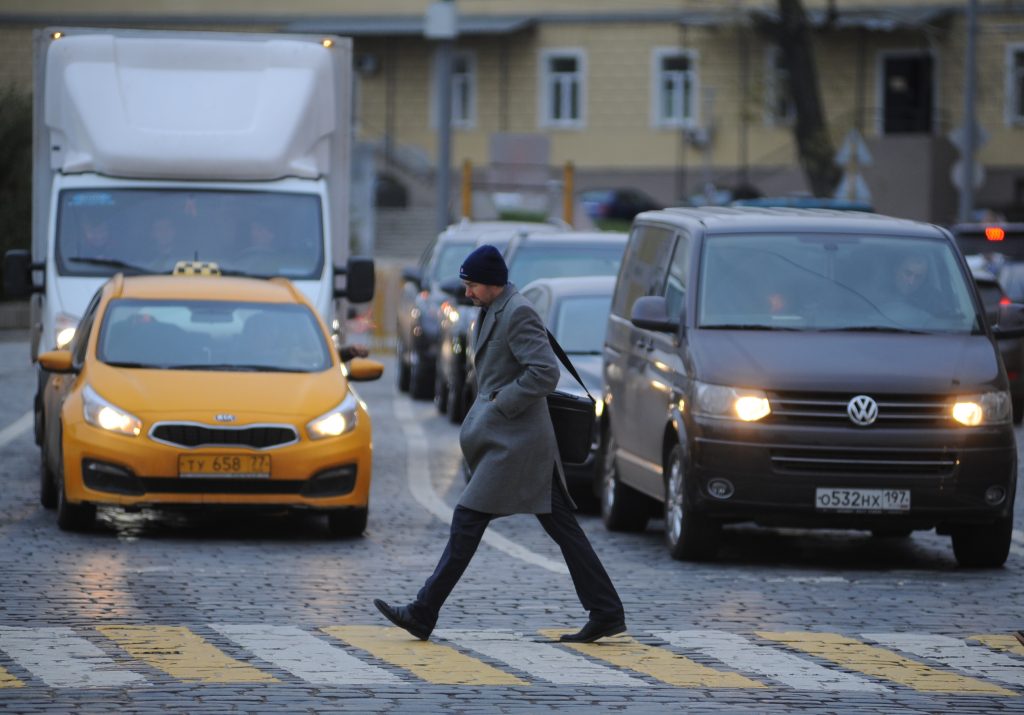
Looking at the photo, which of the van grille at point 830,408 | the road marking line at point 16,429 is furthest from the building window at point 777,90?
the van grille at point 830,408

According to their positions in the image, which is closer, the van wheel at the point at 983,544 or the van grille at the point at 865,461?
the van grille at the point at 865,461

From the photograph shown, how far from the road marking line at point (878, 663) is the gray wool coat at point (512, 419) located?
128 cm

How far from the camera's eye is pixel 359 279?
17516mm

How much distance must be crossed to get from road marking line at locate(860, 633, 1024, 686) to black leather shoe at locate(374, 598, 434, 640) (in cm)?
198

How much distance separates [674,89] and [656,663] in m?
53.2

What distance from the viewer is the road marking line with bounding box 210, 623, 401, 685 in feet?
28.8

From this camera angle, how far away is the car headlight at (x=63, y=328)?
54.4ft

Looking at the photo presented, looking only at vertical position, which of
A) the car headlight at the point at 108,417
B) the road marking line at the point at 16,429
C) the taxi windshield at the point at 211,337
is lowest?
the road marking line at the point at 16,429

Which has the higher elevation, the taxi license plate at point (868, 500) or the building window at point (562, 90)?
the building window at point (562, 90)

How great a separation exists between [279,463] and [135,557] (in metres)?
1.14

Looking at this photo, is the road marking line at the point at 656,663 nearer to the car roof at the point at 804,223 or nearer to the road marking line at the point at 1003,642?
the road marking line at the point at 1003,642

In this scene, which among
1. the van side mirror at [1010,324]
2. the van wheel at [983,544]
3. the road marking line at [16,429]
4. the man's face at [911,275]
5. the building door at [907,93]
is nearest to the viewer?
the van wheel at [983,544]

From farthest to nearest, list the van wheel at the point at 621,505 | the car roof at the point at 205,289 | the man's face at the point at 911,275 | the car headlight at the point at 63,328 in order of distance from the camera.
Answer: the car headlight at the point at 63,328, the car roof at the point at 205,289, the van wheel at the point at 621,505, the man's face at the point at 911,275

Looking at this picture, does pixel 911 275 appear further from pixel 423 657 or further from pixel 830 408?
pixel 423 657
